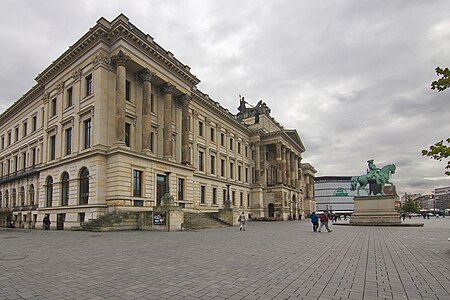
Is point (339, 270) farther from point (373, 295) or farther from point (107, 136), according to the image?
point (107, 136)

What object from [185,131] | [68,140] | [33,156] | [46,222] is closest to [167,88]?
[185,131]

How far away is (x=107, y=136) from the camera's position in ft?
99.6

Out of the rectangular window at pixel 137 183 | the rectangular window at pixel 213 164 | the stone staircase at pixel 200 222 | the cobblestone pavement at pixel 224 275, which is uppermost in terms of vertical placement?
the rectangular window at pixel 213 164

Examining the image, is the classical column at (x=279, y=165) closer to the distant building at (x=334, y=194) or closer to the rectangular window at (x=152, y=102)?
the rectangular window at (x=152, y=102)

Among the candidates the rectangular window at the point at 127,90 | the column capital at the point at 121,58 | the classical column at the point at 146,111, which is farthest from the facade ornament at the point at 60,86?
the classical column at the point at 146,111

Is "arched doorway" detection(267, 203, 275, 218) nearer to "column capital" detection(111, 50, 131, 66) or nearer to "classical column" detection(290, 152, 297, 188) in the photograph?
"classical column" detection(290, 152, 297, 188)

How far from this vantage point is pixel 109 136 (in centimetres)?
3055

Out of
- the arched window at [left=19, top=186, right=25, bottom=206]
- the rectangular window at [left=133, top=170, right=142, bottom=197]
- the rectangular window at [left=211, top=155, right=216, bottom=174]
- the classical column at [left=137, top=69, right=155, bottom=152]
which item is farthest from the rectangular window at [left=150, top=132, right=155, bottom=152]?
the arched window at [left=19, top=186, right=25, bottom=206]

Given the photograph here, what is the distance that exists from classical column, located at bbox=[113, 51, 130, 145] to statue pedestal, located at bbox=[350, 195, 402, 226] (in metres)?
27.2

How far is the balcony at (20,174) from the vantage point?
39969 millimetres

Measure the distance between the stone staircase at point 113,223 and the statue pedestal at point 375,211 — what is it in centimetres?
2470

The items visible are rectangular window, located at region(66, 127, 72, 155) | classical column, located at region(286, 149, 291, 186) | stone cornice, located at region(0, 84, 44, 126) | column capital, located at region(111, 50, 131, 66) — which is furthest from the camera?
classical column, located at region(286, 149, 291, 186)

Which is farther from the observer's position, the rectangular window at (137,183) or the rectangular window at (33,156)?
the rectangular window at (33,156)

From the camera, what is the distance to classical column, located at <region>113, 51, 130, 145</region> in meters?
29.5
